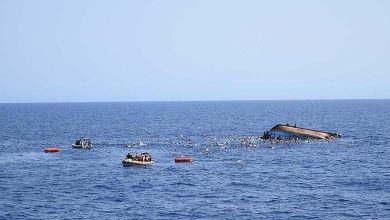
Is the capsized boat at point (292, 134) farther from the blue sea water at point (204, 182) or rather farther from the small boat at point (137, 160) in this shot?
the small boat at point (137, 160)

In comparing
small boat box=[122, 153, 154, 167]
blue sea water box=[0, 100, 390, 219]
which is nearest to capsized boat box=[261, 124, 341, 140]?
blue sea water box=[0, 100, 390, 219]

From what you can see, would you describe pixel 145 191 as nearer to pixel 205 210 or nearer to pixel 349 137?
pixel 205 210

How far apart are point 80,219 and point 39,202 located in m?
11.5

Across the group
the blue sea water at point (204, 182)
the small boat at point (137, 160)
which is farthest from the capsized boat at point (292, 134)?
the small boat at point (137, 160)

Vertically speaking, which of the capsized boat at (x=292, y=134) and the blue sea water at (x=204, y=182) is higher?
the capsized boat at (x=292, y=134)

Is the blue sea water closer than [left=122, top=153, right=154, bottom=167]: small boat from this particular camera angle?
Yes

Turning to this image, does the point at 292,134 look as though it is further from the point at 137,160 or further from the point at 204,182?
the point at 204,182

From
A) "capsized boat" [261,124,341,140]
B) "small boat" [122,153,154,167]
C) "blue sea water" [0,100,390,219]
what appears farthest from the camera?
"capsized boat" [261,124,341,140]

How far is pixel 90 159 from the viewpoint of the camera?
10812 cm

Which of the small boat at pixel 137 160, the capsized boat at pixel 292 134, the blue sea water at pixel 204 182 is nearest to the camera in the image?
the blue sea water at pixel 204 182

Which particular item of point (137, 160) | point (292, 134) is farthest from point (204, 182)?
point (292, 134)

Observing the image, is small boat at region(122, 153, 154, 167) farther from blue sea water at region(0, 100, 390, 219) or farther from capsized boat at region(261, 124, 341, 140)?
capsized boat at region(261, 124, 341, 140)

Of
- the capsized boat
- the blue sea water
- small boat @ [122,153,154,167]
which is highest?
the capsized boat

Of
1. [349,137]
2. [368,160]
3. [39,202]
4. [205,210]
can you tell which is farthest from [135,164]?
[349,137]
